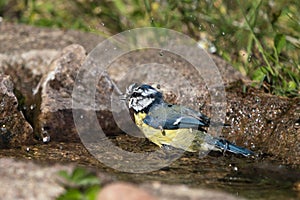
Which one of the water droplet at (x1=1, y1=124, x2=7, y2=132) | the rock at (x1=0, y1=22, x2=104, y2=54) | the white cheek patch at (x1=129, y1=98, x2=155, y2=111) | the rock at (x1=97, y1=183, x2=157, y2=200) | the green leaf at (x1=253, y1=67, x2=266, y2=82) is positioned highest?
the rock at (x1=0, y1=22, x2=104, y2=54)

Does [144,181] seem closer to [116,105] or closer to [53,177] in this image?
[53,177]

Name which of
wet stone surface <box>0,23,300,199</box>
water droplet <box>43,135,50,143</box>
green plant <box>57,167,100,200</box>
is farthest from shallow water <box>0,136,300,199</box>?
green plant <box>57,167,100,200</box>

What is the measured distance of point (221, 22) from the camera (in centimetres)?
605

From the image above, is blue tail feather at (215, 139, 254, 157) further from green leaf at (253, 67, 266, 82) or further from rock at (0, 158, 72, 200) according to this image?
rock at (0, 158, 72, 200)

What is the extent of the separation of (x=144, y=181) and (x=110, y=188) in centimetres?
57

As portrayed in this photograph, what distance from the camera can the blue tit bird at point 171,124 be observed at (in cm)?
415

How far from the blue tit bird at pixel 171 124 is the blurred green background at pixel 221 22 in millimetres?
891

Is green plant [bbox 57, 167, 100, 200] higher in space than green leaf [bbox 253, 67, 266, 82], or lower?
lower

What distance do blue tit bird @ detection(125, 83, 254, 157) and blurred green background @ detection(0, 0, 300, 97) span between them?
891 mm

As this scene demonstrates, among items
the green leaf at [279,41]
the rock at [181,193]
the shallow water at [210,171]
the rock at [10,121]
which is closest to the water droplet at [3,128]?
the rock at [10,121]

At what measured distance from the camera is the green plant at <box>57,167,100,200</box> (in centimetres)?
286

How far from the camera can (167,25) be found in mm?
6352

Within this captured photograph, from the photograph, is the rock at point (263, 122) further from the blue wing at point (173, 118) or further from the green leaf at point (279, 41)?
the green leaf at point (279, 41)

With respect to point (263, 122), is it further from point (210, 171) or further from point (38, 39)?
point (38, 39)
